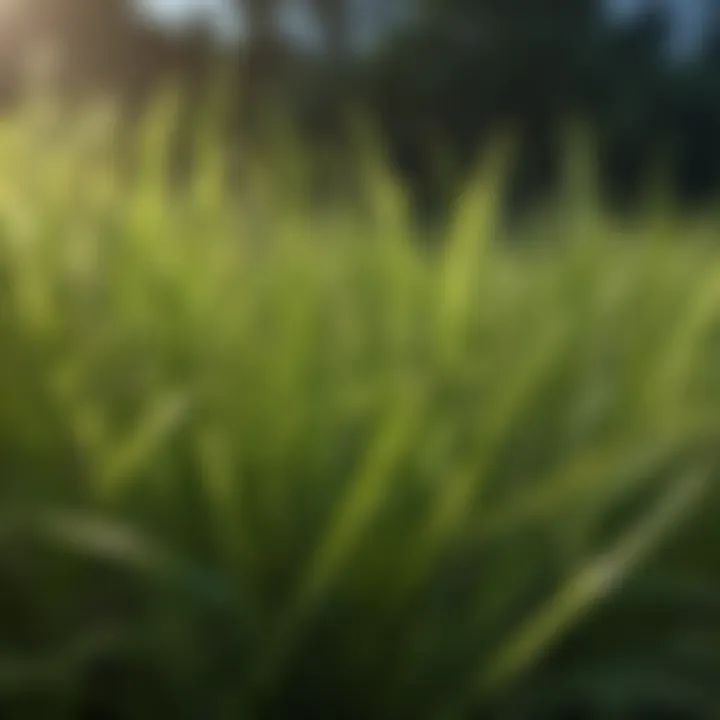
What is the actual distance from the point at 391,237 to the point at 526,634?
0.76 feet

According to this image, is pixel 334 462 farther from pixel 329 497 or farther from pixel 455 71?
pixel 455 71

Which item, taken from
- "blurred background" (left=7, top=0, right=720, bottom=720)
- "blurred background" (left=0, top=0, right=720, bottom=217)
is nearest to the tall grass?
"blurred background" (left=7, top=0, right=720, bottom=720)

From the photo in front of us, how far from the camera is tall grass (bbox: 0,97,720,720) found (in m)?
0.34

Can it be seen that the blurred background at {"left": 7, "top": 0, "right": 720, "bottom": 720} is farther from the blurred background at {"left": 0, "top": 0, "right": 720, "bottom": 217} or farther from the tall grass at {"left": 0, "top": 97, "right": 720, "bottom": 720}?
the blurred background at {"left": 0, "top": 0, "right": 720, "bottom": 217}

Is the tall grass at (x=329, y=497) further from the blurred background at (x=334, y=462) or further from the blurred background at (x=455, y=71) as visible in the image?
the blurred background at (x=455, y=71)

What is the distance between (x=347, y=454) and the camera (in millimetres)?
395

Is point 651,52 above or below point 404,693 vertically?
above

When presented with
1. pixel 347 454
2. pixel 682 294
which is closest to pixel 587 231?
pixel 682 294

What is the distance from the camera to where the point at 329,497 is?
375 mm

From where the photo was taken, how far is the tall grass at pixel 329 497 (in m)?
0.34

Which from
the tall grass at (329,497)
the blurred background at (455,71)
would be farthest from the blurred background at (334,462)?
the blurred background at (455,71)

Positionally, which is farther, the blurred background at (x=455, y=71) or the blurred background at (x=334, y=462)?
the blurred background at (x=455, y=71)

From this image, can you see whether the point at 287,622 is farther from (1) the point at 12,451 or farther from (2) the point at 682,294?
(2) the point at 682,294

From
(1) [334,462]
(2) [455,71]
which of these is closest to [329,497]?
(1) [334,462]
